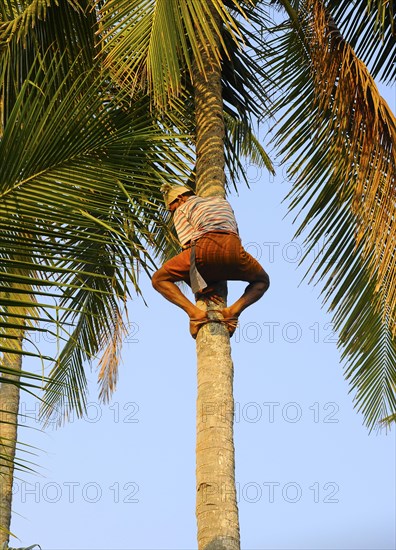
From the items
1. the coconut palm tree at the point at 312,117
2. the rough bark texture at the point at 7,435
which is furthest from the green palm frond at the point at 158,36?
the rough bark texture at the point at 7,435

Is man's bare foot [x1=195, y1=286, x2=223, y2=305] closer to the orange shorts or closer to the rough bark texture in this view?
the orange shorts

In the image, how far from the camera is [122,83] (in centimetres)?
644

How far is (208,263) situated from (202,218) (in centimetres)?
29

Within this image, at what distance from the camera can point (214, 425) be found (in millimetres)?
5188

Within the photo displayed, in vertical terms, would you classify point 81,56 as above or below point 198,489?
above

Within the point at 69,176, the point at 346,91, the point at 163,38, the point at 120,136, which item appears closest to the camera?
the point at 69,176

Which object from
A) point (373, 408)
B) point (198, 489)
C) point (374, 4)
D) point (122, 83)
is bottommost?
point (198, 489)

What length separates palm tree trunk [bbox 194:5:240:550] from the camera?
486cm

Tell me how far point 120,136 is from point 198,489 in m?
2.15

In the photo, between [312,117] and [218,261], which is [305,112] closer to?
[312,117]

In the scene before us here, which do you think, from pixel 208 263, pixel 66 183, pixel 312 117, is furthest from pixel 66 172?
pixel 312 117

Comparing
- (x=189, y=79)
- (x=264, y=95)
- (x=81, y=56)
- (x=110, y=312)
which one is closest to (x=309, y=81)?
(x=264, y=95)

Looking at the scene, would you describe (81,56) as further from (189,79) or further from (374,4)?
(374,4)

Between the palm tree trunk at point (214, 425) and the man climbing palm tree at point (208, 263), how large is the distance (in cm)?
8
